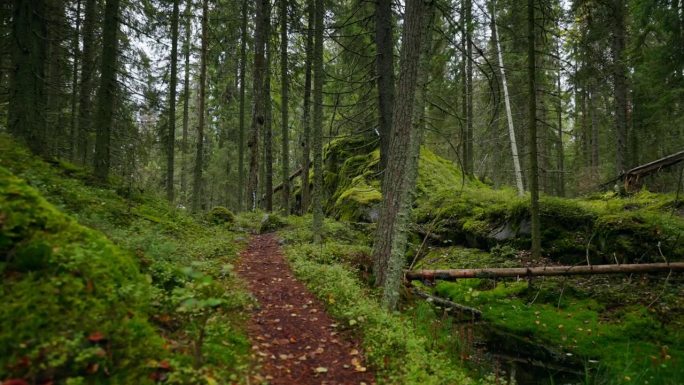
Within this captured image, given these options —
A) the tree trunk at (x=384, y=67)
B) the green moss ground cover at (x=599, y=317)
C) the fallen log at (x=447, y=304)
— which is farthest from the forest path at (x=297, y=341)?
the tree trunk at (x=384, y=67)

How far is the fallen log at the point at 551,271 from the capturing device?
766 centimetres

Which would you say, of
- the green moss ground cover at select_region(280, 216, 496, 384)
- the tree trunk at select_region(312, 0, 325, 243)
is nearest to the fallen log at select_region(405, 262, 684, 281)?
the green moss ground cover at select_region(280, 216, 496, 384)

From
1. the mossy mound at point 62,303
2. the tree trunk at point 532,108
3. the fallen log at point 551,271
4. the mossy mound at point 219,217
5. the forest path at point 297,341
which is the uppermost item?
the tree trunk at point 532,108

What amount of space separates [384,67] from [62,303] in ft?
28.3

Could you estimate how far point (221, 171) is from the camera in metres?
29.0

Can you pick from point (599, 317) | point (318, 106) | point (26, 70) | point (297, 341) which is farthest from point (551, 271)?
point (26, 70)

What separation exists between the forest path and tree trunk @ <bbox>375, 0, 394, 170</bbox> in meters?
4.44

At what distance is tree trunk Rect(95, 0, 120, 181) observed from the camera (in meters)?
9.88

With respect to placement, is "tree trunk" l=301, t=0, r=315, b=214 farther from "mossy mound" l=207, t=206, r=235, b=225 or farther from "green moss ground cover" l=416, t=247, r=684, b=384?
"green moss ground cover" l=416, t=247, r=684, b=384

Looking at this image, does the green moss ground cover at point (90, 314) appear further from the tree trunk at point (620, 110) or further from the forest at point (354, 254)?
the tree trunk at point (620, 110)

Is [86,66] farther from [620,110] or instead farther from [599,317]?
[620,110]

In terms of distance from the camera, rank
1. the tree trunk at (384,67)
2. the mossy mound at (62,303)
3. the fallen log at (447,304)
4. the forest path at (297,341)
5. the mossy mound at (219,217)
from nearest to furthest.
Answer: the mossy mound at (62,303) < the forest path at (297,341) < the fallen log at (447,304) < the tree trunk at (384,67) < the mossy mound at (219,217)

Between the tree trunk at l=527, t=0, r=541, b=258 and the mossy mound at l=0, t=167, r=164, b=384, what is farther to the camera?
the tree trunk at l=527, t=0, r=541, b=258

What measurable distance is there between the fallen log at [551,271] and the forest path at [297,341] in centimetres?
299
